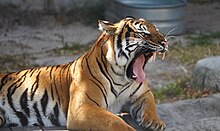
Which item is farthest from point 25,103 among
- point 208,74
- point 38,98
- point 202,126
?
point 208,74

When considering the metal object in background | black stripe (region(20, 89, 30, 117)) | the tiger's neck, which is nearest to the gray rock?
the tiger's neck

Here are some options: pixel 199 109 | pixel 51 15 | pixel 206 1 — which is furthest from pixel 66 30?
pixel 199 109

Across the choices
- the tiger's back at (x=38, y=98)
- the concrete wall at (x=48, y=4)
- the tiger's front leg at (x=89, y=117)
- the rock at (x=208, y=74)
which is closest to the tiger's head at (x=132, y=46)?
the tiger's front leg at (x=89, y=117)

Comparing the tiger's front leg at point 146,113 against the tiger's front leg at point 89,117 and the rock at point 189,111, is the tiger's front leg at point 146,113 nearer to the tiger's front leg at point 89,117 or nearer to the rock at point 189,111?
the tiger's front leg at point 89,117

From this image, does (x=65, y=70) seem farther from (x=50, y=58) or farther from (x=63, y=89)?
(x=50, y=58)

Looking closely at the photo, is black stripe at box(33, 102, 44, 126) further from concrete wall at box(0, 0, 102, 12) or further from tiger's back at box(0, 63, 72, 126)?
concrete wall at box(0, 0, 102, 12)

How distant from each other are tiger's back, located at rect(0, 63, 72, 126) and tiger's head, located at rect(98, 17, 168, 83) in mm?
366

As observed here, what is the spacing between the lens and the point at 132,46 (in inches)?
126

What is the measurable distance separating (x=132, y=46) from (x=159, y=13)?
4376mm

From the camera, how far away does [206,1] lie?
955 centimetres

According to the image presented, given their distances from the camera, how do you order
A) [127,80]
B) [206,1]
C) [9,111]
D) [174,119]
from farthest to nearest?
[206,1] < [174,119] < [9,111] < [127,80]

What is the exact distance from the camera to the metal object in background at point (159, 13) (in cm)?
749

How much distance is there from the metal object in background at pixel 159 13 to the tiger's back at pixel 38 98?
3.98 metres

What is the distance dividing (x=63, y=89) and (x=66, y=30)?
4.44 m
